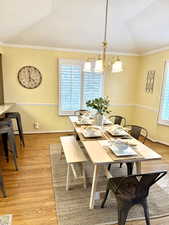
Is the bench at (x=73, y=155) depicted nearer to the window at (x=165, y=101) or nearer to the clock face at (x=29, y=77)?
the clock face at (x=29, y=77)

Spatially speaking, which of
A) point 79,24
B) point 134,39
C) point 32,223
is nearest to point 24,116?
point 79,24

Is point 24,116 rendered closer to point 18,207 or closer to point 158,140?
point 18,207

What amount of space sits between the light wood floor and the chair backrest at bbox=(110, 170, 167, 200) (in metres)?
0.46

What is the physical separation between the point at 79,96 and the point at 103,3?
8.24 ft

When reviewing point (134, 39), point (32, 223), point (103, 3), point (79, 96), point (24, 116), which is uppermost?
point (103, 3)

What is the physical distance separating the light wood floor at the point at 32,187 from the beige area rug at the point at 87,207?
0.31 feet

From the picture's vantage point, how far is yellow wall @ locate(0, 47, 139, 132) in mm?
4340

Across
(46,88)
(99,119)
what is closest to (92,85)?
(46,88)

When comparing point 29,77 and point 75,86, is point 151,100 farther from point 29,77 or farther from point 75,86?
point 29,77

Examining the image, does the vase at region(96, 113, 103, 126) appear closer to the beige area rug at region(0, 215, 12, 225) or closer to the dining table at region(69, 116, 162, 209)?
the dining table at region(69, 116, 162, 209)

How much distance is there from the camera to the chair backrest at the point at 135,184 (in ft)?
4.93

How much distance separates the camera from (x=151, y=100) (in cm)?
459

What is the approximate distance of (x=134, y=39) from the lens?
436 centimetres

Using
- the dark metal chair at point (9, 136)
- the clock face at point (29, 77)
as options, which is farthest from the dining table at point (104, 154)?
the clock face at point (29, 77)
